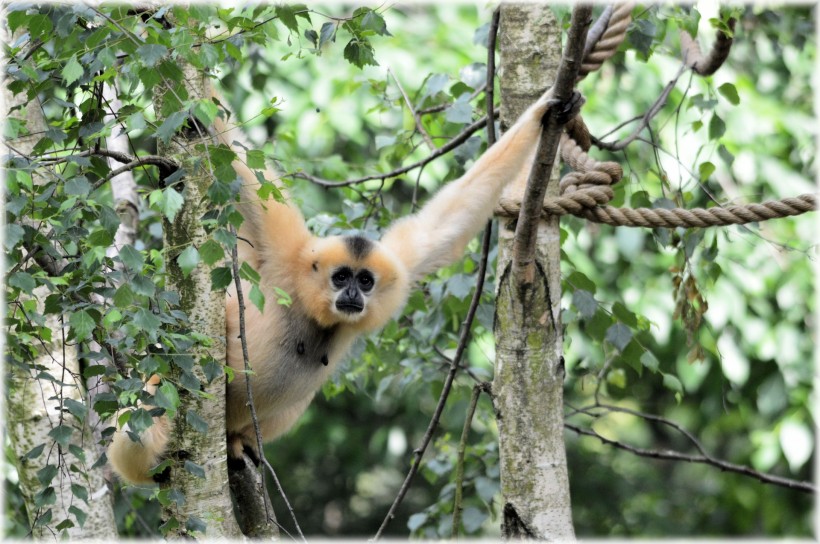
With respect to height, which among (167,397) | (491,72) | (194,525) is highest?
(491,72)

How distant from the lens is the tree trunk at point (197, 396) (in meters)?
2.68

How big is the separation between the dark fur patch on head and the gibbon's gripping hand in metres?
1.25

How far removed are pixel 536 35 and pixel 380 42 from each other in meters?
2.71

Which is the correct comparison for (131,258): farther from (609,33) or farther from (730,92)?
(730,92)

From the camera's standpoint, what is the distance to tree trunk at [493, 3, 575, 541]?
2.94 metres

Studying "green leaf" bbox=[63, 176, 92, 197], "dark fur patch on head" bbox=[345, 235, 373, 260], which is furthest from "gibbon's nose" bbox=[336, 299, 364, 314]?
"green leaf" bbox=[63, 176, 92, 197]

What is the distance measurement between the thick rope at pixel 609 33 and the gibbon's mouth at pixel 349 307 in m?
1.38

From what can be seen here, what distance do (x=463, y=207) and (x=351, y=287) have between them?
1.95ft

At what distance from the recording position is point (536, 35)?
311 cm

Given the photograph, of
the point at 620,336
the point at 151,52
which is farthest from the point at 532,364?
the point at 151,52

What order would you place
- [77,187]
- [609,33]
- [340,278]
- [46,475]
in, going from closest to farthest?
1. [77,187]
2. [46,475]
3. [609,33]
4. [340,278]

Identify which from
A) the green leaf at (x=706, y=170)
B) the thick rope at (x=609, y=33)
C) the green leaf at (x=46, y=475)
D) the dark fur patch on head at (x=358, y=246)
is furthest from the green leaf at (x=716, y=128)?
the green leaf at (x=46, y=475)

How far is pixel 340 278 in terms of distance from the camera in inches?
149

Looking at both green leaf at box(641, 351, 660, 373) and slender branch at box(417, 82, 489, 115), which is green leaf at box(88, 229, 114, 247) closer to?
slender branch at box(417, 82, 489, 115)
